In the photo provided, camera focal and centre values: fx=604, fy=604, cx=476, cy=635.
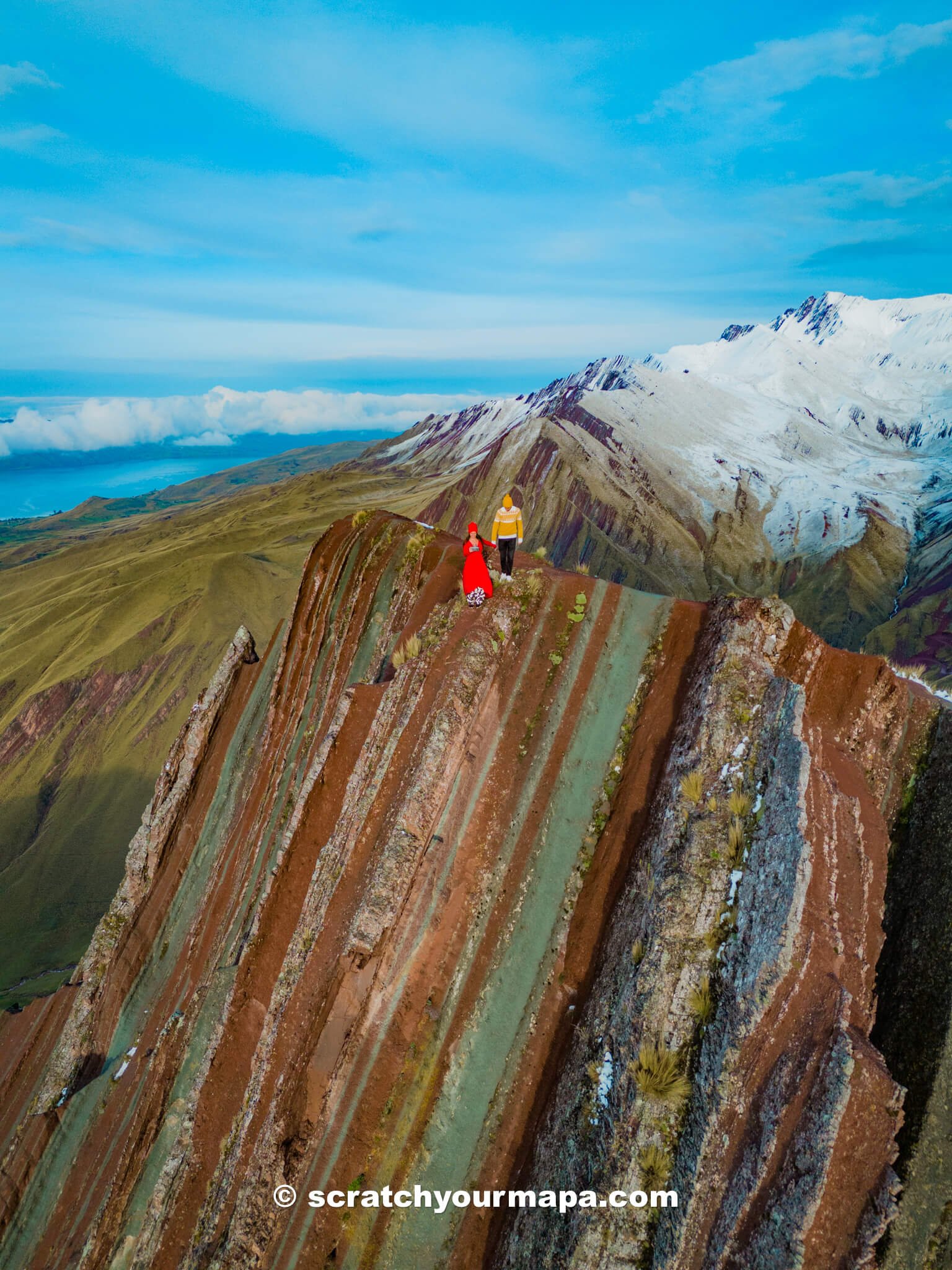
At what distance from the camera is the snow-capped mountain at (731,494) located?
90.8 metres

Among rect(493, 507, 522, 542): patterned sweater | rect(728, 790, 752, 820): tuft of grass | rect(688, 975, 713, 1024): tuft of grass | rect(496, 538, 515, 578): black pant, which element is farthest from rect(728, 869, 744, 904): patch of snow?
rect(493, 507, 522, 542): patterned sweater

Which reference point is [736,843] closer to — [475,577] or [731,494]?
[475,577]

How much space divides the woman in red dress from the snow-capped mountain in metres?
68.9

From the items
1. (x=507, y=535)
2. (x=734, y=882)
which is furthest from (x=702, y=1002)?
(x=507, y=535)

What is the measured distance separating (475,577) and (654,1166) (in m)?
10.6

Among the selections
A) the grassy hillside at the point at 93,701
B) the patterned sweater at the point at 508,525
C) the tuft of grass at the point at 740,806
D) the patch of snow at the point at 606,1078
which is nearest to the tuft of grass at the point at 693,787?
the tuft of grass at the point at 740,806

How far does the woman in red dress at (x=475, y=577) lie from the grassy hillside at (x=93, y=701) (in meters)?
38.1

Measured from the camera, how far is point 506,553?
14.4 meters

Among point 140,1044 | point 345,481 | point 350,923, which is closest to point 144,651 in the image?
point 140,1044

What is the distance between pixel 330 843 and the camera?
13180 mm

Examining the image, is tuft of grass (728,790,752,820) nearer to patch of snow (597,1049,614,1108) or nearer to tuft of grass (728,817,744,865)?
tuft of grass (728,817,744,865)

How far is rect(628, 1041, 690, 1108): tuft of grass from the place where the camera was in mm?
8141

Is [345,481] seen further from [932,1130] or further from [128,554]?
[932,1130]

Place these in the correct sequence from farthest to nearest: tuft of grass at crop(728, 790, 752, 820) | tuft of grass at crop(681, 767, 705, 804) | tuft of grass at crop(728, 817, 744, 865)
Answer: tuft of grass at crop(681, 767, 705, 804)
tuft of grass at crop(728, 790, 752, 820)
tuft of grass at crop(728, 817, 744, 865)
